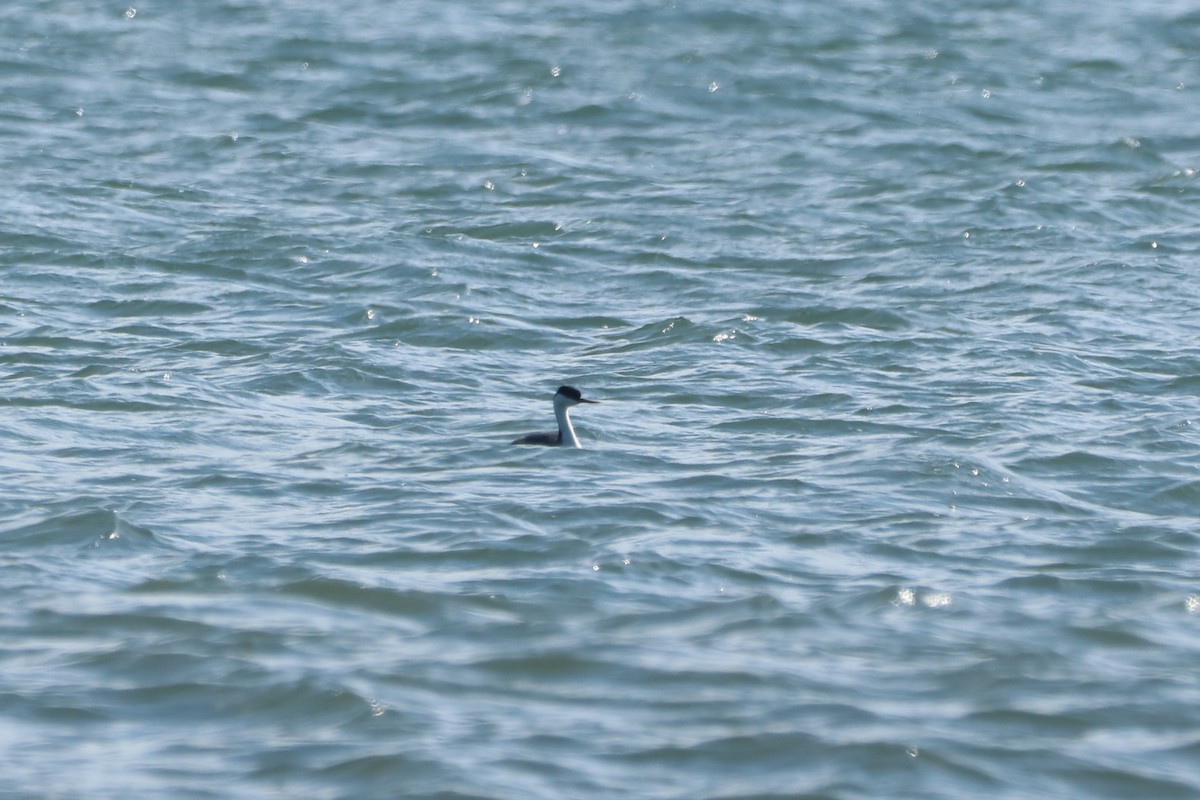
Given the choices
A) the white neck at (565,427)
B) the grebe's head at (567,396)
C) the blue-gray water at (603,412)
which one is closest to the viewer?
the blue-gray water at (603,412)

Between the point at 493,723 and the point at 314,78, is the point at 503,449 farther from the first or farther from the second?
the point at 314,78

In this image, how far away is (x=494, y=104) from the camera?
24.0 meters

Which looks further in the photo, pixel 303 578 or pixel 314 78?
pixel 314 78

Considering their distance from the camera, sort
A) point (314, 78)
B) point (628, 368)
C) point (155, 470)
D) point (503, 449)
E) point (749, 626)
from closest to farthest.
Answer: point (749, 626) < point (155, 470) < point (503, 449) < point (628, 368) < point (314, 78)

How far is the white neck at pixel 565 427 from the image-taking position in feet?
41.6

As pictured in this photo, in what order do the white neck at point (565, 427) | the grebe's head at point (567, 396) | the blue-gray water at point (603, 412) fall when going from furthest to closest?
1. the grebe's head at point (567, 396)
2. the white neck at point (565, 427)
3. the blue-gray water at point (603, 412)

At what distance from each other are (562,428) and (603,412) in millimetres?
1049

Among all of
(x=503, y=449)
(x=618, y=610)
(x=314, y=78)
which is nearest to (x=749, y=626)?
(x=618, y=610)

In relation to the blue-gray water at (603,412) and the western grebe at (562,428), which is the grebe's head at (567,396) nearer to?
the western grebe at (562,428)

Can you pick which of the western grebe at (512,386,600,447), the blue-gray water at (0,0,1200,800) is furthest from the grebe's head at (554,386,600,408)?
the blue-gray water at (0,0,1200,800)

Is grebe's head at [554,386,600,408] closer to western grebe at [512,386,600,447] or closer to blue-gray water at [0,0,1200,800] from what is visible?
western grebe at [512,386,600,447]

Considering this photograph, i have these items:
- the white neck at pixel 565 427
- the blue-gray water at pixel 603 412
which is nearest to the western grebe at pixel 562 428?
the white neck at pixel 565 427

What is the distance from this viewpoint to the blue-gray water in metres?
8.25

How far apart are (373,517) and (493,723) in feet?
10.3
